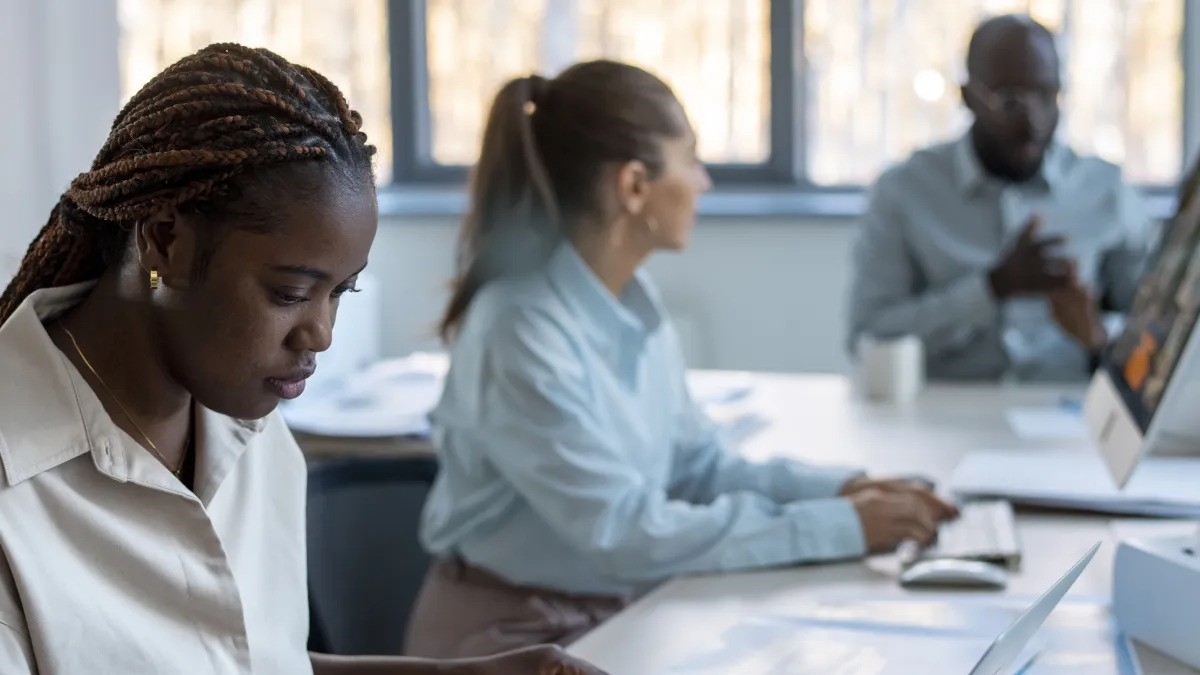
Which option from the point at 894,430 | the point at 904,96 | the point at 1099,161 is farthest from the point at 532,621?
the point at 904,96

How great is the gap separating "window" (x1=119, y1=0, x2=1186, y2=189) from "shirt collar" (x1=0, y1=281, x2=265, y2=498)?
10.3ft

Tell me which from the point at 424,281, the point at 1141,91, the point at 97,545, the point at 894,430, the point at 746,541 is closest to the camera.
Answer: the point at 97,545

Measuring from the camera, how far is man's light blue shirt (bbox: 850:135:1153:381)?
3.04m

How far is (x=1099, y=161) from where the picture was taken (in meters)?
3.14

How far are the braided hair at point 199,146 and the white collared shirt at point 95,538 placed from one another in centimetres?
5

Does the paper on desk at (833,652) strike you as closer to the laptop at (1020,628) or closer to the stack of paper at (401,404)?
the laptop at (1020,628)

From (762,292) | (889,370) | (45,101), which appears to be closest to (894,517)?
(889,370)

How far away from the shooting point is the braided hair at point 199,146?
0.96m

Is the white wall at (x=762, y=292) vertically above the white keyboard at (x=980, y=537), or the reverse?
the white keyboard at (x=980, y=537)

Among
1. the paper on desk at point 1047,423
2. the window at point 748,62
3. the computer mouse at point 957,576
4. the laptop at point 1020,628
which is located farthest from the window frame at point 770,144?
the laptop at point 1020,628

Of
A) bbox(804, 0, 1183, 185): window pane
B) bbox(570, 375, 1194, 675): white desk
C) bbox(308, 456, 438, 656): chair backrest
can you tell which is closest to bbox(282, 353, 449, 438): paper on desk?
bbox(308, 456, 438, 656): chair backrest

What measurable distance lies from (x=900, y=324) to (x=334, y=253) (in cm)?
211

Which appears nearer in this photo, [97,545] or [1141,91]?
[97,545]

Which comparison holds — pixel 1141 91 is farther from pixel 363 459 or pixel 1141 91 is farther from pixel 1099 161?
pixel 363 459
